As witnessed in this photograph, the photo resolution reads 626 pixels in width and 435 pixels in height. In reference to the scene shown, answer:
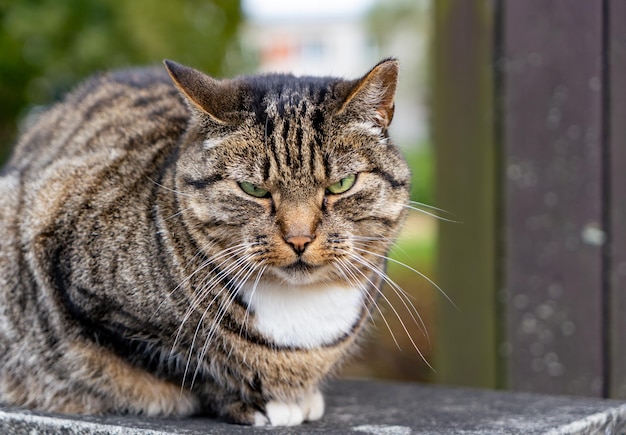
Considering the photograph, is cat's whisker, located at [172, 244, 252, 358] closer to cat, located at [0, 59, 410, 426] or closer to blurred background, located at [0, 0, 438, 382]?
cat, located at [0, 59, 410, 426]

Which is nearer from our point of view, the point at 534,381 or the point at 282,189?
the point at 282,189

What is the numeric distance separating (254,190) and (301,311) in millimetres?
387

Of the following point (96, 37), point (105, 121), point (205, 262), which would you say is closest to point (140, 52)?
point (96, 37)

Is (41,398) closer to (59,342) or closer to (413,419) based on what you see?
(59,342)

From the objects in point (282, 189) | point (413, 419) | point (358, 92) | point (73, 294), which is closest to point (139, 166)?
point (73, 294)

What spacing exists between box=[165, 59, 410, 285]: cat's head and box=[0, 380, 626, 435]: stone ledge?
439 millimetres

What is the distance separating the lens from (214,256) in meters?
2.14

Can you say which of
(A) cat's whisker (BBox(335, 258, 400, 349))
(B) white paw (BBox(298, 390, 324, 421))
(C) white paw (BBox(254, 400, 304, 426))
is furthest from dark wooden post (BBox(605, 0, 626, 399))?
(C) white paw (BBox(254, 400, 304, 426))

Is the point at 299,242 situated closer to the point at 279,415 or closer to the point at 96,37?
the point at 279,415

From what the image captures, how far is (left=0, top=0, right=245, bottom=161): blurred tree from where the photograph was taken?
185 inches

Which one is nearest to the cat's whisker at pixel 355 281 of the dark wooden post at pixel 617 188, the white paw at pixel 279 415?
the white paw at pixel 279 415

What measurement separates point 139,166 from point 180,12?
9.26 feet

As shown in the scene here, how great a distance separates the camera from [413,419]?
235 cm

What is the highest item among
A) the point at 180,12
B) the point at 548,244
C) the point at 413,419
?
the point at 180,12
